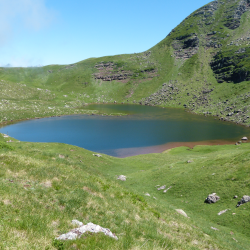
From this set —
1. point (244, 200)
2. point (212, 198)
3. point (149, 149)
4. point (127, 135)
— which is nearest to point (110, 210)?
point (212, 198)

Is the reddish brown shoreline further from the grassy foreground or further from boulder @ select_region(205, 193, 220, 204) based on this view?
boulder @ select_region(205, 193, 220, 204)

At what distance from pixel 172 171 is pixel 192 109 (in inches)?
6423

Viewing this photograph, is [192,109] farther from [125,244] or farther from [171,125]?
[125,244]

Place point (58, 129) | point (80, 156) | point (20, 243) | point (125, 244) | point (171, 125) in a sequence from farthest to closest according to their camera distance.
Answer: point (171, 125) → point (58, 129) → point (80, 156) → point (125, 244) → point (20, 243)

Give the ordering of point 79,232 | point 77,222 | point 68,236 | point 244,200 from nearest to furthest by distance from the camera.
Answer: point 68,236 → point 79,232 → point 77,222 → point 244,200

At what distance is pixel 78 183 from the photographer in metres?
15.2

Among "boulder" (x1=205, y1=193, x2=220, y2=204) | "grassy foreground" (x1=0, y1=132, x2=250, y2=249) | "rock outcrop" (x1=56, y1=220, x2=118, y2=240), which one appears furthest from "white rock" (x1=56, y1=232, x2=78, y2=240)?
"boulder" (x1=205, y1=193, x2=220, y2=204)

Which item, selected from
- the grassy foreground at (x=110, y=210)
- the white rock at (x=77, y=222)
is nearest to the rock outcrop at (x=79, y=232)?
the grassy foreground at (x=110, y=210)

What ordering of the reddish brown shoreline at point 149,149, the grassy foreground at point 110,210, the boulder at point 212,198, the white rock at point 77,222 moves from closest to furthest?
the grassy foreground at point 110,210, the white rock at point 77,222, the boulder at point 212,198, the reddish brown shoreline at point 149,149

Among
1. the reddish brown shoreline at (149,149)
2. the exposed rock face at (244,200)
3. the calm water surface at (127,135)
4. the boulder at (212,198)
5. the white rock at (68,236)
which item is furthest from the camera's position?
the calm water surface at (127,135)

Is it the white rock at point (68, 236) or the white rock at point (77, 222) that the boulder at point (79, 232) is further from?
the white rock at point (77, 222)

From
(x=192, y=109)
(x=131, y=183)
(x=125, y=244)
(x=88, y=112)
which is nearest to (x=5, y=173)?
(x=125, y=244)

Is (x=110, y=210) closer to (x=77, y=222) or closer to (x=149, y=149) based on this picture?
(x=77, y=222)

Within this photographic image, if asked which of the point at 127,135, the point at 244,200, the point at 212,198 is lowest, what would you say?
the point at 127,135
